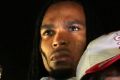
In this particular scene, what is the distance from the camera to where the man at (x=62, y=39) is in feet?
5.15

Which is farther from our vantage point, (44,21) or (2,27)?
(2,27)

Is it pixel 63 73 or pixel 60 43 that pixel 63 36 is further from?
pixel 63 73

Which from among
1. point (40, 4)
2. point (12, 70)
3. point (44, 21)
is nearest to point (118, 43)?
point (44, 21)

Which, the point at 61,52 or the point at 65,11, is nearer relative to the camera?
the point at 61,52

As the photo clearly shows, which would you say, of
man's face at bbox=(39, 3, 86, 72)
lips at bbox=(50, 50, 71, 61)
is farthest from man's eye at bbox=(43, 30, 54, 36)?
lips at bbox=(50, 50, 71, 61)

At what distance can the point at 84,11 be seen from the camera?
5.62 ft

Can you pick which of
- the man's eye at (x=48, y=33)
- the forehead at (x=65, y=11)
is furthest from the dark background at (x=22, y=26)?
the man's eye at (x=48, y=33)

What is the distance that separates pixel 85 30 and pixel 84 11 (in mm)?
91

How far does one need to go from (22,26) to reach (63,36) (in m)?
0.29

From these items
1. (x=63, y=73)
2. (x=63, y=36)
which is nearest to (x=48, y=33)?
(x=63, y=36)

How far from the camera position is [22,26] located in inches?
73.0

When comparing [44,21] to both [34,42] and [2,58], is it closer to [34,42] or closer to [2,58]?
[34,42]

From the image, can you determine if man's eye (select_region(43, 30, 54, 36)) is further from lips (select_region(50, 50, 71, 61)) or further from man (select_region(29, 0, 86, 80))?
lips (select_region(50, 50, 71, 61))

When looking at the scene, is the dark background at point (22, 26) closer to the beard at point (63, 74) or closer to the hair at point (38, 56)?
the hair at point (38, 56)
